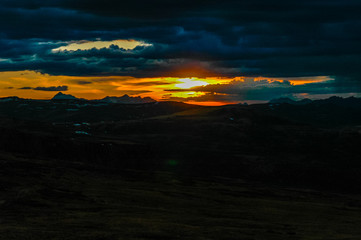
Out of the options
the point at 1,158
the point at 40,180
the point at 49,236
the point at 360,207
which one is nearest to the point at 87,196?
the point at 40,180

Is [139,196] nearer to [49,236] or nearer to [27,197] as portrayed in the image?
[27,197]

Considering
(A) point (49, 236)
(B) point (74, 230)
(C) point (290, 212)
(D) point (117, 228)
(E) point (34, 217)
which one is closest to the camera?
(A) point (49, 236)

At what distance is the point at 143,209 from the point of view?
90000mm

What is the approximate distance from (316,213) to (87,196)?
5591 centimetres

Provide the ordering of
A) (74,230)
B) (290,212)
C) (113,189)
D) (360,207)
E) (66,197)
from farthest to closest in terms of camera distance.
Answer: (360,207) → (113,189) → (290,212) → (66,197) → (74,230)

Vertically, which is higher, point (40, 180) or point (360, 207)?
point (40, 180)

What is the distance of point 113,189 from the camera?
404 ft

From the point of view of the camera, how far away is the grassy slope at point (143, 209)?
61.7 m

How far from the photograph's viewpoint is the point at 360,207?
14162cm

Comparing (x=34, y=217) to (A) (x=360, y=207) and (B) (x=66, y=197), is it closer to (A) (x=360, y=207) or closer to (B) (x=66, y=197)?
(B) (x=66, y=197)

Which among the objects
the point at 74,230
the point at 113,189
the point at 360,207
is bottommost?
the point at 360,207

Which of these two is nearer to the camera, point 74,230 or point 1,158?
point 74,230

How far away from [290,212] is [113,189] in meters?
46.8

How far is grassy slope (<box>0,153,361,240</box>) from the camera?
6173 cm
